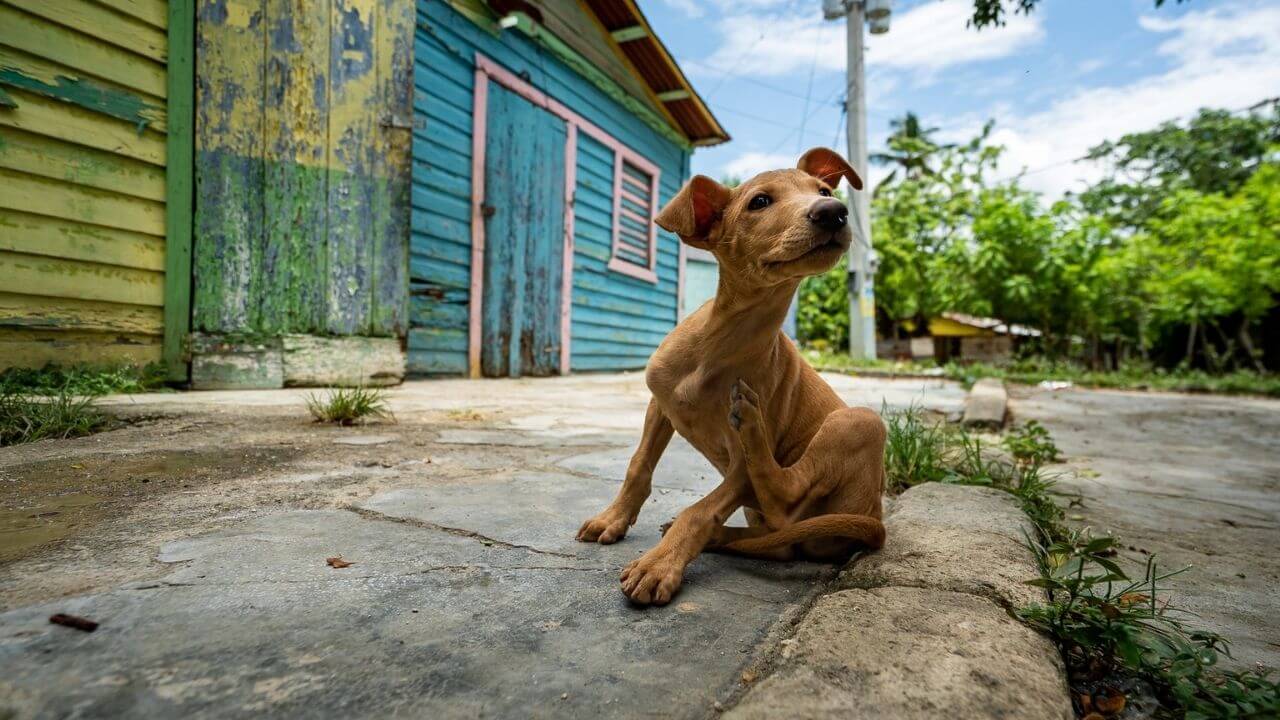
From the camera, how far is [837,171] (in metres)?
1.62

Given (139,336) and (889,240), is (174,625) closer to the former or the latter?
(139,336)

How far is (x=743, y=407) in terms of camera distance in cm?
126

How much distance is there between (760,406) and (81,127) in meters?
4.13

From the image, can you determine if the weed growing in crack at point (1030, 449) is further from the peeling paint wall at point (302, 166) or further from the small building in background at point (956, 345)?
the small building in background at point (956, 345)

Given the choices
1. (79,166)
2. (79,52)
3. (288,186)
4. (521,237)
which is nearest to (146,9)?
(79,52)

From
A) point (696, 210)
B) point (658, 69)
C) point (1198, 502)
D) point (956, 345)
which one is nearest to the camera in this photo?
point (696, 210)

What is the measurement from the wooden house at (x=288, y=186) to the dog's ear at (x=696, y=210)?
3.65 m

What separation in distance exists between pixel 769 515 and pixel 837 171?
36.0 inches

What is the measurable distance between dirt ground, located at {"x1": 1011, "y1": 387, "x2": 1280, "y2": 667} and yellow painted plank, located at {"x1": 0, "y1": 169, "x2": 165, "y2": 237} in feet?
15.8

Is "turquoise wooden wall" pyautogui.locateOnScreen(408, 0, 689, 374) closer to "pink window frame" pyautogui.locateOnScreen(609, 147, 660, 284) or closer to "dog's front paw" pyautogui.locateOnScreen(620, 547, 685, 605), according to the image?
"pink window frame" pyautogui.locateOnScreen(609, 147, 660, 284)

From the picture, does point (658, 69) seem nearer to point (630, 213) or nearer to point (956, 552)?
point (630, 213)

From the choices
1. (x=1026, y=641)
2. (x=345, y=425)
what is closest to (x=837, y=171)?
(x=1026, y=641)

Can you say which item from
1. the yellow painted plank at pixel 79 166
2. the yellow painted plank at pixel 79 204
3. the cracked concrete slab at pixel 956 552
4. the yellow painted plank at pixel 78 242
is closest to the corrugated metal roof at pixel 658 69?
the yellow painted plank at pixel 79 166

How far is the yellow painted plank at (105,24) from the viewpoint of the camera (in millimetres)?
3236
